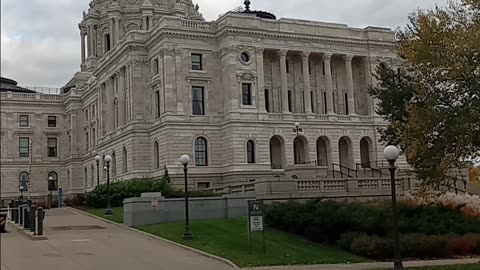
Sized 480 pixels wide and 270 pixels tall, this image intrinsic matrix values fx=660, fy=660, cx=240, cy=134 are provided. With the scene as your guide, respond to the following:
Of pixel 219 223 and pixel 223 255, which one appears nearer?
pixel 223 255

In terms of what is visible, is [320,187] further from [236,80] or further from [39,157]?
[39,157]

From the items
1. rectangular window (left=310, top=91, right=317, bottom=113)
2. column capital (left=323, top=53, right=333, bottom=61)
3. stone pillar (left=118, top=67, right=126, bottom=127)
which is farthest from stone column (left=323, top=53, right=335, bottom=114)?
stone pillar (left=118, top=67, right=126, bottom=127)

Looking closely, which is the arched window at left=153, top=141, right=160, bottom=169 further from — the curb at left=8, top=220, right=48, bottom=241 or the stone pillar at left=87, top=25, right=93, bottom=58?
the stone pillar at left=87, top=25, right=93, bottom=58

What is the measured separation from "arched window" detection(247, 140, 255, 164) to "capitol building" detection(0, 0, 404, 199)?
10 centimetres

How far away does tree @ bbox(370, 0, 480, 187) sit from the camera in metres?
22.6

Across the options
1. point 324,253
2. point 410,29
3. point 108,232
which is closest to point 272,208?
point 324,253

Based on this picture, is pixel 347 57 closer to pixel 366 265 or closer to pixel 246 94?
pixel 246 94

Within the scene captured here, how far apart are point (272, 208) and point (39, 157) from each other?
7888 centimetres

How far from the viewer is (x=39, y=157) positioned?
4050 inches

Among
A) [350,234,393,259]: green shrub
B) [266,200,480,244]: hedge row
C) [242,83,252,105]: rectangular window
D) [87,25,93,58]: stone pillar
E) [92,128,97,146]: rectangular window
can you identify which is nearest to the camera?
[350,234,393,259]: green shrub

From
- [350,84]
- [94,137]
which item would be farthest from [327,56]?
[94,137]

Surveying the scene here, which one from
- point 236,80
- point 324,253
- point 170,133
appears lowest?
point 324,253

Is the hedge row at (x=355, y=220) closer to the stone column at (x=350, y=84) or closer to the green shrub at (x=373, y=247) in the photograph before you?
the green shrub at (x=373, y=247)

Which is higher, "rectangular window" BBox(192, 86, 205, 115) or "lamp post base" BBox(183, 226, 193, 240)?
"rectangular window" BBox(192, 86, 205, 115)
